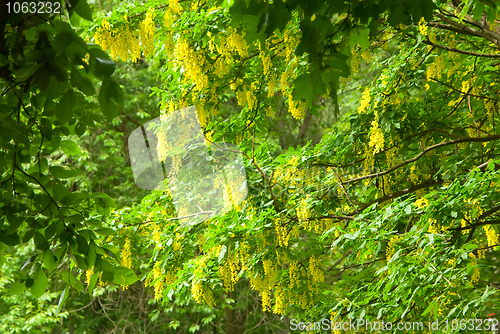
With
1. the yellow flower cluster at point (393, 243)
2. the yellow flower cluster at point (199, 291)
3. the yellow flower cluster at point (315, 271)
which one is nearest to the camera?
the yellow flower cluster at point (393, 243)

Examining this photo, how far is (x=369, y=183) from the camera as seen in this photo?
4.40 meters

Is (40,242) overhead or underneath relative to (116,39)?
underneath

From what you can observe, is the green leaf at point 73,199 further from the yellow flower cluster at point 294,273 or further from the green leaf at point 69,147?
the yellow flower cluster at point 294,273

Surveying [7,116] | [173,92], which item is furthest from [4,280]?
[7,116]

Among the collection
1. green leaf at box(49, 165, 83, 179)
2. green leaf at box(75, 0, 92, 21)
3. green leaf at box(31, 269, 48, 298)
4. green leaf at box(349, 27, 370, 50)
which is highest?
green leaf at box(75, 0, 92, 21)

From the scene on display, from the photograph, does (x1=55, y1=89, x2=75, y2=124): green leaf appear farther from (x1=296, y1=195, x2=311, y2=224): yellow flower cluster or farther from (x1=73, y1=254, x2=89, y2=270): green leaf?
(x1=296, y1=195, x2=311, y2=224): yellow flower cluster

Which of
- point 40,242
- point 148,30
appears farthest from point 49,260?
point 148,30

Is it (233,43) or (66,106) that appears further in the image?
(233,43)

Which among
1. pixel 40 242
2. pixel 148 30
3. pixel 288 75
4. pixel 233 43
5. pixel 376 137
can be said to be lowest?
pixel 376 137

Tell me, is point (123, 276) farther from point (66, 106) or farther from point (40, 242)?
point (66, 106)

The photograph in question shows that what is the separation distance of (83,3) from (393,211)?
245cm

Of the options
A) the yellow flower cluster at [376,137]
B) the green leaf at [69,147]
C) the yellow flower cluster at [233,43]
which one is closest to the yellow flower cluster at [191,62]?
the yellow flower cluster at [233,43]

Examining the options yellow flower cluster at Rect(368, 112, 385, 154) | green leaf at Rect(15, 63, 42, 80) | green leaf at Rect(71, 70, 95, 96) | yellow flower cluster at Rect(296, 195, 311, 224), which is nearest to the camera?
green leaf at Rect(15, 63, 42, 80)

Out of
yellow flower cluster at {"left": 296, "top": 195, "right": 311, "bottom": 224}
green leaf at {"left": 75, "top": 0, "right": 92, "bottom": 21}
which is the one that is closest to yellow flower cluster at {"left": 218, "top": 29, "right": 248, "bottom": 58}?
yellow flower cluster at {"left": 296, "top": 195, "right": 311, "bottom": 224}
